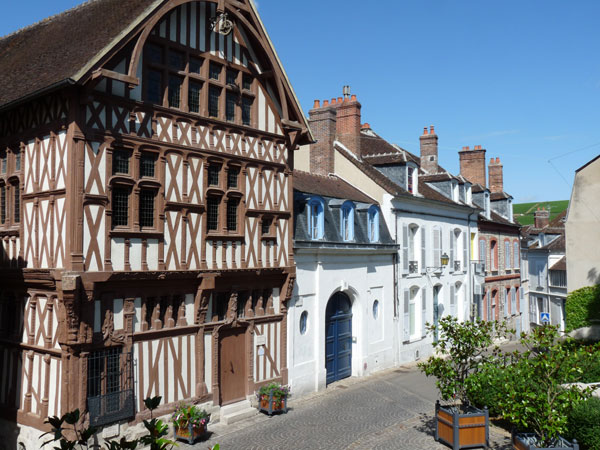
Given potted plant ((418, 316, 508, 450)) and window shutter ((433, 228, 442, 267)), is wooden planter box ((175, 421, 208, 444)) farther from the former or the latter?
window shutter ((433, 228, 442, 267))

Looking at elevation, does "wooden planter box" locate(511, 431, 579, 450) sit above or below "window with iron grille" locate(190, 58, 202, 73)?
below

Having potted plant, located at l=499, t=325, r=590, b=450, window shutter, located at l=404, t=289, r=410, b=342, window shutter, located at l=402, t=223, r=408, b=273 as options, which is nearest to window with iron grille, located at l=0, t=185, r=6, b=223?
potted plant, located at l=499, t=325, r=590, b=450

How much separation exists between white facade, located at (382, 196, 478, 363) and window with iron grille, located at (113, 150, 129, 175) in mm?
11694

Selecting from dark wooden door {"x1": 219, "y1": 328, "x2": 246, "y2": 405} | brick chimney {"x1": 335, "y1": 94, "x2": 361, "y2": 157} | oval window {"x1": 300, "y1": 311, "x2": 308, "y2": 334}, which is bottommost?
dark wooden door {"x1": 219, "y1": 328, "x2": 246, "y2": 405}

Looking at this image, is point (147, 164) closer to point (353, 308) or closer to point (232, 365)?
point (232, 365)

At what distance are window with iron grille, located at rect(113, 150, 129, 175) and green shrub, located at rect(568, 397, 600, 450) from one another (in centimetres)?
1018

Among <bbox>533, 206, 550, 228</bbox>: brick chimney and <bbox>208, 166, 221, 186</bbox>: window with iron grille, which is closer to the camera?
<bbox>208, 166, 221, 186</bbox>: window with iron grille

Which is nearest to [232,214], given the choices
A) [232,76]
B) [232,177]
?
[232,177]

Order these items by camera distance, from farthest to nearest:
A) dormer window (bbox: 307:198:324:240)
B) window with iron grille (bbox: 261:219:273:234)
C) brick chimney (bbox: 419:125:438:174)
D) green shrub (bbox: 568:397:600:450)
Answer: brick chimney (bbox: 419:125:438:174) < dormer window (bbox: 307:198:324:240) < window with iron grille (bbox: 261:219:273:234) < green shrub (bbox: 568:397:600:450)

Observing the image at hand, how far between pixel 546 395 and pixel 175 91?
10.0 metres

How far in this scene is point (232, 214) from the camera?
48.9 ft

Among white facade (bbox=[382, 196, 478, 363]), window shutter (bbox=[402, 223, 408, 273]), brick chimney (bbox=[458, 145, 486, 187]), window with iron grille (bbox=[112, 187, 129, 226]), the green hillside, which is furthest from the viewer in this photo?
the green hillside

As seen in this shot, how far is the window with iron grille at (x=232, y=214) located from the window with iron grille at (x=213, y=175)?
26.5 inches

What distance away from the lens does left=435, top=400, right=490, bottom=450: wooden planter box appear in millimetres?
12367
